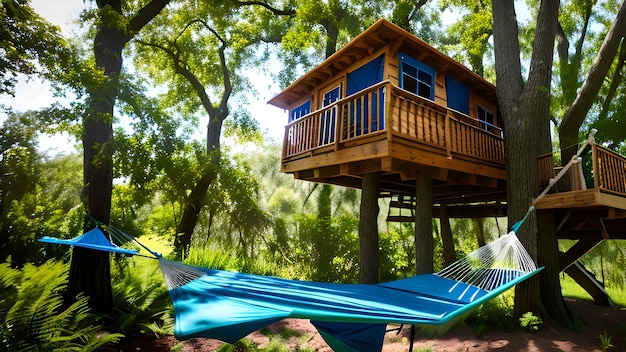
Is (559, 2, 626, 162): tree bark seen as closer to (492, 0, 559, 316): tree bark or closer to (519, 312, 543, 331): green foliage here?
(492, 0, 559, 316): tree bark

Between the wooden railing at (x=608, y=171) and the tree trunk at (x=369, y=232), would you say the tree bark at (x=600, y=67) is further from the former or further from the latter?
the tree trunk at (x=369, y=232)

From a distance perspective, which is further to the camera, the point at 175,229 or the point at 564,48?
the point at 175,229

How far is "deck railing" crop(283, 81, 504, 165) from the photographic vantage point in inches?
186

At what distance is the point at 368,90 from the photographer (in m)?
4.91

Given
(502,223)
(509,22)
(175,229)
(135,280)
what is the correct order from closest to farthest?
(135,280), (509,22), (175,229), (502,223)

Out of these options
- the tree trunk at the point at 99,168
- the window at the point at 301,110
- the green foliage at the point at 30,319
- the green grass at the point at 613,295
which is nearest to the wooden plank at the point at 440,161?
the window at the point at 301,110

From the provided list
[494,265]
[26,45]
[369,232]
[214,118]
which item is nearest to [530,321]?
[494,265]

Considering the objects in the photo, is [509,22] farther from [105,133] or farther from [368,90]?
[105,133]

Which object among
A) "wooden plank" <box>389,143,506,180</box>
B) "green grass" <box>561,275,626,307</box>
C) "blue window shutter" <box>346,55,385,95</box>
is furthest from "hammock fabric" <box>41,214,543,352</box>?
"green grass" <box>561,275,626,307</box>

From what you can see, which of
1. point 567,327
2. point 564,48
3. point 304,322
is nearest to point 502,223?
point 564,48

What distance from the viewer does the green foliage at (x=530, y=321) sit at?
16.4 ft

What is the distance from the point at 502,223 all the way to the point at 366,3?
1400cm

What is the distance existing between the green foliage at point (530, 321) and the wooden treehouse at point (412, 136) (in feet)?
5.79

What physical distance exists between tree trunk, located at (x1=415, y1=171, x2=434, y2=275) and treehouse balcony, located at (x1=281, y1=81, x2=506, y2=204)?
0.75 feet
